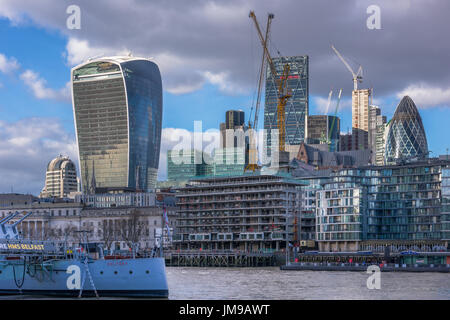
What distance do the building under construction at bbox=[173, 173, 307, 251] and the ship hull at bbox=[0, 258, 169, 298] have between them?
109 metres

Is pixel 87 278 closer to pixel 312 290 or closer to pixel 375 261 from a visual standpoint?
pixel 312 290

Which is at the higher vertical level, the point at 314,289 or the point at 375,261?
the point at 314,289

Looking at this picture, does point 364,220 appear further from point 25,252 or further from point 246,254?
point 25,252

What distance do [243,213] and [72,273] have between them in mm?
118827

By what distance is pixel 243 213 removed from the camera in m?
190

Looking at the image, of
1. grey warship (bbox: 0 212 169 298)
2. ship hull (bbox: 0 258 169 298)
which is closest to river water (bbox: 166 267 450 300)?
ship hull (bbox: 0 258 169 298)

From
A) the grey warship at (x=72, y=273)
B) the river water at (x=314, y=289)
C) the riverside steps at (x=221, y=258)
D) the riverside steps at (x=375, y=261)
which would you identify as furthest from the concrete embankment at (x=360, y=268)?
the grey warship at (x=72, y=273)

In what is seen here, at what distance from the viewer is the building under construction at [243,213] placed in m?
185

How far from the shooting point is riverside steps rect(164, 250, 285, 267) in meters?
167

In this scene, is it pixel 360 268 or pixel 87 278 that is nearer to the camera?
pixel 87 278

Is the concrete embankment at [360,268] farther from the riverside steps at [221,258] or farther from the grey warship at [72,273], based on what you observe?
the grey warship at [72,273]

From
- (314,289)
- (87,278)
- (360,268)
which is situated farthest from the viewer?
(360,268)

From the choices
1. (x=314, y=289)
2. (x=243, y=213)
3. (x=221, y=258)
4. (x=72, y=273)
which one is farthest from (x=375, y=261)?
(x=72, y=273)

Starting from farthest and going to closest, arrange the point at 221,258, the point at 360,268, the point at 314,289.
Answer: the point at 221,258
the point at 360,268
the point at 314,289
